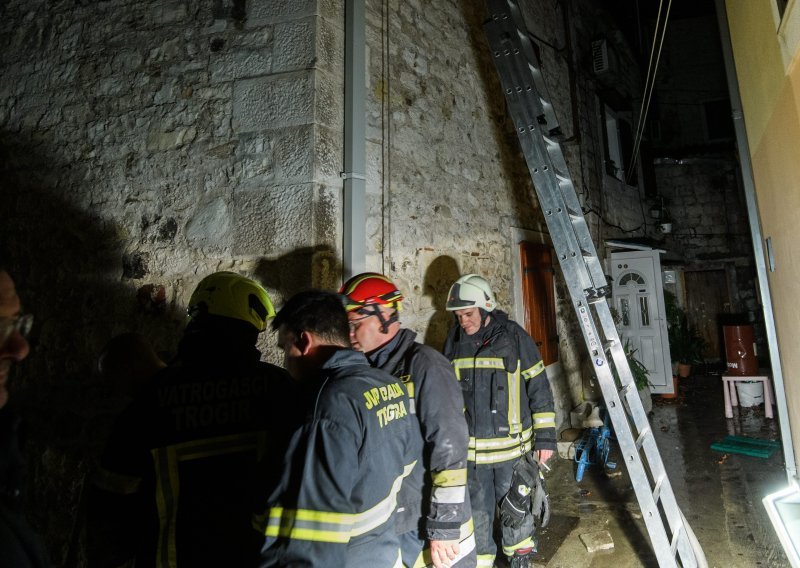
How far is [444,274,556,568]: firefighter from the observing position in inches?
123

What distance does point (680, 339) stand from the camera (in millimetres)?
10375

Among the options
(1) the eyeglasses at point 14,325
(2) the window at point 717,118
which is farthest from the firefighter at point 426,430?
(2) the window at point 717,118

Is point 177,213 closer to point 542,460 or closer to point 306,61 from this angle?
point 306,61

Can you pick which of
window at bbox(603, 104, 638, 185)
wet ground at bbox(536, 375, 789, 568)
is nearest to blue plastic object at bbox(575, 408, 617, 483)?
wet ground at bbox(536, 375, 789, 568)

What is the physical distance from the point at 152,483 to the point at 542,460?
2.67 m

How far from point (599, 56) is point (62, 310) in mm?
8449

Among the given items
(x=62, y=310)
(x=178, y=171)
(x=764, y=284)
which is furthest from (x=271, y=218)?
(x=764, y=284)

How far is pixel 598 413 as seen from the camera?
6.14m

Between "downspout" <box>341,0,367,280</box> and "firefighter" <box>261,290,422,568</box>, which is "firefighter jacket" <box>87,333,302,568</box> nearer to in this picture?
"firefighter" <box>261,290,422,568</box>

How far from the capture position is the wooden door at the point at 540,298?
17.4ft

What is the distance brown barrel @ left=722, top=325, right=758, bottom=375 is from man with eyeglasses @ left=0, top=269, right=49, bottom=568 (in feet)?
29.8

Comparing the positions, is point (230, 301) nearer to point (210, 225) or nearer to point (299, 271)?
point (299, 271)

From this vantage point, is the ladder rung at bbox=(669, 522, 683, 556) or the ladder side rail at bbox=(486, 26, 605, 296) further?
the ladder side rail at bbox=(486, 26, 605, 296)

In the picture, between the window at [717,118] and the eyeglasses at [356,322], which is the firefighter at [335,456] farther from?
the window at [717,118]
